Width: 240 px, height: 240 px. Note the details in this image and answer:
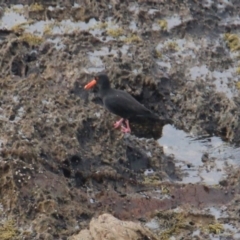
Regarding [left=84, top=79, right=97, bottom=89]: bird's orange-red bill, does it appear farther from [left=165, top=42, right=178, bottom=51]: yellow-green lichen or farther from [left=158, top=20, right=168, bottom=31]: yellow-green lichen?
[left=158, top=20, right=168, bottom=31]: yellow-green lichen

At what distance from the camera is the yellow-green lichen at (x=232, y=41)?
1203 cm

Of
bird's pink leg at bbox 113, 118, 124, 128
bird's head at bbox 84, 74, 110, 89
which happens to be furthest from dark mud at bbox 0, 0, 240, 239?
bird's head at bbox 84, 74, 110, 89

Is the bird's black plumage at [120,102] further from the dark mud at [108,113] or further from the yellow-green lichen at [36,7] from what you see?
the yellow-green lichen at [36,7]

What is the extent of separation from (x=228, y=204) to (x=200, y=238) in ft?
2.79

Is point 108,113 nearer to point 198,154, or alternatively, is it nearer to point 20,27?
point 198,154

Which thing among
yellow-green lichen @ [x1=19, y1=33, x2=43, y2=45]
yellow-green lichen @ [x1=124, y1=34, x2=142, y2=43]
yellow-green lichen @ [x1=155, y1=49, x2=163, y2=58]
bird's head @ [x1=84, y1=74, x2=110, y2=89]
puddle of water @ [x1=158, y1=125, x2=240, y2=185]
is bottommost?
puddle of water @ [x1=158, y1=125, x2=240, y2=185]

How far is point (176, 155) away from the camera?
9859mm

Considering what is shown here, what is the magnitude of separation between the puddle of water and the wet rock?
7.69 ft

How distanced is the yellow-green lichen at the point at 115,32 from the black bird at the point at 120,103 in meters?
1.73

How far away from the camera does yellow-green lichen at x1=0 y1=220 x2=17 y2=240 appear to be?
7638 mm

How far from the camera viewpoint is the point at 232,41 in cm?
1216

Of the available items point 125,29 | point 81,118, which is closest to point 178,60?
point 125,29

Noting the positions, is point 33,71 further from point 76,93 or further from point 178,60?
point 178,60

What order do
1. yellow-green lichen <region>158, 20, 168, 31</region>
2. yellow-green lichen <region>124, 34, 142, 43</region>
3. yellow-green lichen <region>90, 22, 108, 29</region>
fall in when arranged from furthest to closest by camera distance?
yellow-green lichen <region>158, 20, 168, 31</region> < yellow-green lichen <region>90, 22, 108, 29</region> < yellow-green lichen <region>124, 34, 142, 43</region>
